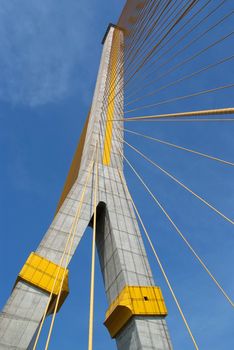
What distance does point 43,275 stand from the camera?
5.76 meters

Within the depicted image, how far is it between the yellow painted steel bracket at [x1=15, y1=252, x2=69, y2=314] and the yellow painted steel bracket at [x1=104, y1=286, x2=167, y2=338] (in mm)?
901

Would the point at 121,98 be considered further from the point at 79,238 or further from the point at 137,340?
the point at 137,340

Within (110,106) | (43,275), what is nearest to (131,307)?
(43,275)

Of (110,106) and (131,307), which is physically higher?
(110,106)

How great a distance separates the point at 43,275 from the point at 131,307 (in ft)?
5.05

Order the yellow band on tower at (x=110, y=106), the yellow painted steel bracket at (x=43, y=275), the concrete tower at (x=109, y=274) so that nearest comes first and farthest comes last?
the concrete tower at (x=109, y=274), the yellow painted steel bracket at (x=43, y=275), the yellow band on tower at (x=110, y=106)

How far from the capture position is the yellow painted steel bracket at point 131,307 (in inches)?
219

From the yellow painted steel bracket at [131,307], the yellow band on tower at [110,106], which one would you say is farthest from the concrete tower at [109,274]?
the yellow band on tower at [110,106]

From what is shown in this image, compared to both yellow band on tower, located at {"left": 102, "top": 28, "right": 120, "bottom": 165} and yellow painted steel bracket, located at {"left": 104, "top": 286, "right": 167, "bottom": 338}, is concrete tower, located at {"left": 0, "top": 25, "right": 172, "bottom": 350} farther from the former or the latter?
yellow band on tower, located at {"left": 102, "top": 28, "right": 120, "bottom": 165}

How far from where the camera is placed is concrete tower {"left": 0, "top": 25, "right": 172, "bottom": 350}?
5.25 meters

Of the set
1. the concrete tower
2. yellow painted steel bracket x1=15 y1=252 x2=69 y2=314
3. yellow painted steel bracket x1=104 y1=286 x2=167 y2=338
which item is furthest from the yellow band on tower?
yellow painted steel bracket x1=104 y1=286 x2=167 y2=338

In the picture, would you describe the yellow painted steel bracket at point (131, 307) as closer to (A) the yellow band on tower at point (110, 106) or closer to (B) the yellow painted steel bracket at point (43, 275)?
(B) the yellow painted steel bracket at point (43, 275)

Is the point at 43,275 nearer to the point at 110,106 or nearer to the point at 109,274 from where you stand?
the point at 109,274

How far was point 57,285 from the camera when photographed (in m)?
5.75
